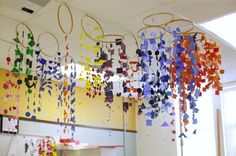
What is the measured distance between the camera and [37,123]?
491cm

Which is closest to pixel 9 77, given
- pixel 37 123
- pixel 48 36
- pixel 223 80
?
pixel 37 123

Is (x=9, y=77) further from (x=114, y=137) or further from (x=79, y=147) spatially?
(x=114, y=137)

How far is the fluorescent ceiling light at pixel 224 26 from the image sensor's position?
130 inches

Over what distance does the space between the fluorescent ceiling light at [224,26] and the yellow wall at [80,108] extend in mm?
2633

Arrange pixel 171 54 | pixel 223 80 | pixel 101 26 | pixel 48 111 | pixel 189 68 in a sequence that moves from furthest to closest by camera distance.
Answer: pixel 223 80, pixel 48 111, pixel 101 26, pixel 171 54, pixel 189 68

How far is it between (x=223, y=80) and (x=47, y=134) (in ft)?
9.72

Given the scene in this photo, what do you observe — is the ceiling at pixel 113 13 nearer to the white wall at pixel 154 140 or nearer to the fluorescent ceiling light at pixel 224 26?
the fluorescent ceiling light at pixel 224 26

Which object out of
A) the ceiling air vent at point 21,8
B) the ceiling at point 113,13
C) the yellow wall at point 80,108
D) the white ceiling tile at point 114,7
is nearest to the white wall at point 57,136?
the yellow wall at point 80,108

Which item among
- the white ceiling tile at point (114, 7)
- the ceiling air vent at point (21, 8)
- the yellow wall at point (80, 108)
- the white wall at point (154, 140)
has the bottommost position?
the white wall at point (154, 140)

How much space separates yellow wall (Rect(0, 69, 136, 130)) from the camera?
471 centimetres

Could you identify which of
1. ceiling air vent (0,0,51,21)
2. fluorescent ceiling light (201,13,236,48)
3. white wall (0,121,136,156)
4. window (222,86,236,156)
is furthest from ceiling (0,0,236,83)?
window (222,86,236,156)

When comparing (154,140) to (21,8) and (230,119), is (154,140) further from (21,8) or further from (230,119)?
(21,8)

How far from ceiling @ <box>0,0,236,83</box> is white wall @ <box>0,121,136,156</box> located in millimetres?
1531

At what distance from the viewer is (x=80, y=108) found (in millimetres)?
5578
